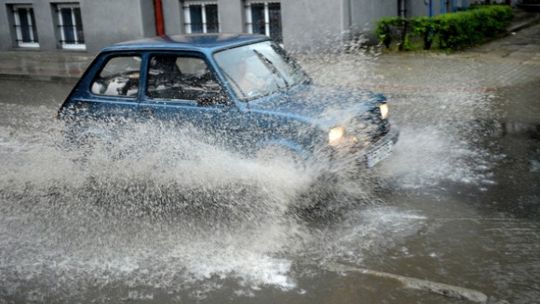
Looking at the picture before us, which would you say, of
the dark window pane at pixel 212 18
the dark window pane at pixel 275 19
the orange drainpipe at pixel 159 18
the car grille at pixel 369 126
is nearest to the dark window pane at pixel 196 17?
the dark window pane at pixel 212 18

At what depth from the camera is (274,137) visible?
18.5 feet

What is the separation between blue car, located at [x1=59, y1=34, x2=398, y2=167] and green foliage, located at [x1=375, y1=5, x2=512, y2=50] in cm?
858

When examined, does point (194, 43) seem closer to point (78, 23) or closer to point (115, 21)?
point (115, 21)

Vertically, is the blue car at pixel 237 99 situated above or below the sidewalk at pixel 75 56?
above

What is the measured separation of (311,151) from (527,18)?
1751 centimetres

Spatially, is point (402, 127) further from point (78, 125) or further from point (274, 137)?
point (78, 125)

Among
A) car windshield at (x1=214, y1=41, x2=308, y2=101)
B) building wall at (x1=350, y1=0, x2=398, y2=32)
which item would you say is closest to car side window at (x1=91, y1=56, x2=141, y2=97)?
car windshield at (x1=214, y1=41, x2=308, y2=101)

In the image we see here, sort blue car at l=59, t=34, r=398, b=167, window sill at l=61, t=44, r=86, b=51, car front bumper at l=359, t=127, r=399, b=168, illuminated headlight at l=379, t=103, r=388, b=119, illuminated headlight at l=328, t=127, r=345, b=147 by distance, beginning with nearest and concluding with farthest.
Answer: illuminated headlight at l=328, t=127, r=345, b=147
blue car at l=59, t=34, r=398, b=167
car front bumper at l=359, t=127, r=399, b=168
illuminated headlight at l=379, t=103, r=388, b=119
window sill at l=61, t=44, r=86, b=51

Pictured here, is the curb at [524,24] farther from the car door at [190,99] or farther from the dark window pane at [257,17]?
the car door at [190,99]

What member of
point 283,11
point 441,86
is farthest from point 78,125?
point 283,11

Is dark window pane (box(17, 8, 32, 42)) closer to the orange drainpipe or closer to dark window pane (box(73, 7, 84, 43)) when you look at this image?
dark window pane (box(73, 7, 84, 43))

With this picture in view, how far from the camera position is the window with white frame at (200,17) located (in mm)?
17297

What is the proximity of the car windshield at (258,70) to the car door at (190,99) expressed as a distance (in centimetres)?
18

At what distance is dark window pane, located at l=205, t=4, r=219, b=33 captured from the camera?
17281 mm
